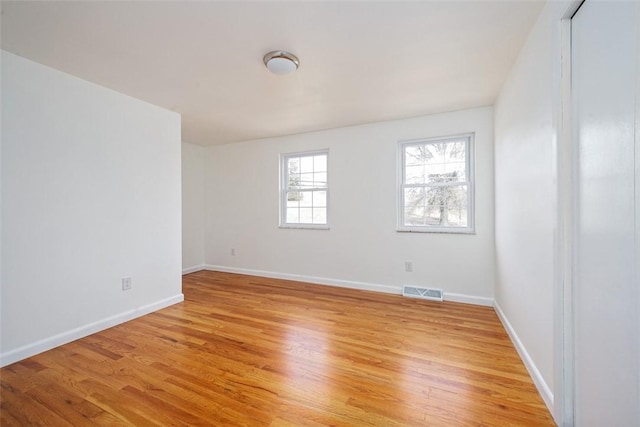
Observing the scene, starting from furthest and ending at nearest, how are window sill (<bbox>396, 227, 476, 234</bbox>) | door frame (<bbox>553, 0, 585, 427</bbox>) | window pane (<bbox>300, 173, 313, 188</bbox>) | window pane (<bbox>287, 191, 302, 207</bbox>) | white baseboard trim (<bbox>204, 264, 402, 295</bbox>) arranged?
window pane (<bbox>287, 191, 302, 207</bbox>) → window pane (<bbox>300, 173, 313, 188</bbox>) → white baseboard trim (<bbox>204, 264, 402, 295</bbox>) → window sill (<bbox>396, 227, 476, 234</bbox>) → door frame (<bbox>553, 0, 585, 427</bbox>)

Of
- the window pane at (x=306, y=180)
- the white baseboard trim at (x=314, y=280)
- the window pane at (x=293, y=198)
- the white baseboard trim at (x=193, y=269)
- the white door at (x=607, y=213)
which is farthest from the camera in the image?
the white baseboard trim at (x=193, y=269)

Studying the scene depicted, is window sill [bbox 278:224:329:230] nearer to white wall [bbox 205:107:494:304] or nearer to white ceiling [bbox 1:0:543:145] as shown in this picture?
white wall [bbox 205:107:494:304]

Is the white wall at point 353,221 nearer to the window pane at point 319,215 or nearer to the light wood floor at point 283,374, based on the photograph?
the window pane at point 319,215

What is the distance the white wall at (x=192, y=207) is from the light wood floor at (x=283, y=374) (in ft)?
6.63

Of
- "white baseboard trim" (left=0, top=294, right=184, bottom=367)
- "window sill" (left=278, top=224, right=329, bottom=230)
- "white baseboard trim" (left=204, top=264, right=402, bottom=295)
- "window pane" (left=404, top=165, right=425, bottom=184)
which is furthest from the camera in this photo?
"window sill" (left=278, top=224, right=329, bottom=230)

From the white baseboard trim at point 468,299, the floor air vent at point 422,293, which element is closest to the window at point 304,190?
the floor air vent at point 422,293

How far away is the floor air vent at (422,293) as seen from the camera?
3.24 m

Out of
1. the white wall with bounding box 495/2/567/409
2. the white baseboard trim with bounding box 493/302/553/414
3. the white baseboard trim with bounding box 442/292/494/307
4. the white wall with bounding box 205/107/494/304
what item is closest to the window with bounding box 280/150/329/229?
the white wall with bounding box 205/107/494/304

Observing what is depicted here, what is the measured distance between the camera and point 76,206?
2.29 m

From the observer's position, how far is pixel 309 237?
13.4 feet

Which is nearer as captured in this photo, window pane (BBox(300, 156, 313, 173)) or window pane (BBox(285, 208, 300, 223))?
window pane (BBox(300, 156, 313, 173))

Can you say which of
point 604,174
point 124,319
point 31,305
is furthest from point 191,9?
point 124,319

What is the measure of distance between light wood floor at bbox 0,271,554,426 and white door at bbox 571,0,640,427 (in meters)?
0.55

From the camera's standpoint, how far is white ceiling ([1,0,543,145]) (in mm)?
1550
